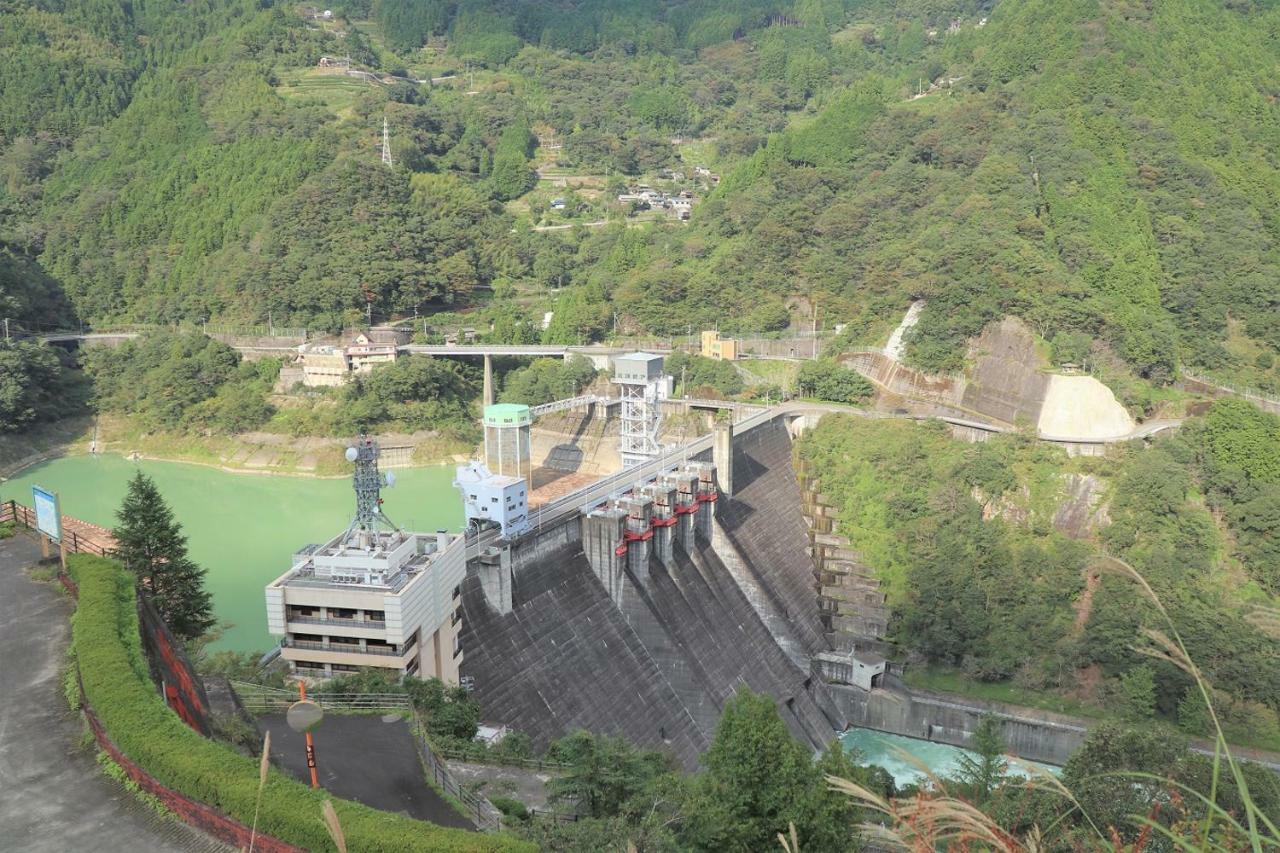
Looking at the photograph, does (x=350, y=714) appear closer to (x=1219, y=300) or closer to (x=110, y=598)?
(x=110, y=598)

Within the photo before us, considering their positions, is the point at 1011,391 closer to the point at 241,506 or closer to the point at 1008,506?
the point at 1008,506

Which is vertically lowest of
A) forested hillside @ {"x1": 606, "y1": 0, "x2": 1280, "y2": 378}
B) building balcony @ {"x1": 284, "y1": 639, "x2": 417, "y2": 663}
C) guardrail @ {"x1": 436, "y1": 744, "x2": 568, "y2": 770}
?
guardrail @ {"x1": 436, "y1": 744, "x2": 568, "y2": 770}

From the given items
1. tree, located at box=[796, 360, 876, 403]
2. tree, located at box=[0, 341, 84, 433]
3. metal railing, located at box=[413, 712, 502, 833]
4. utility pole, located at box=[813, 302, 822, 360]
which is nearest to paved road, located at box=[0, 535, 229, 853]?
metal railing, located at box=[413, 712, 502, 833]

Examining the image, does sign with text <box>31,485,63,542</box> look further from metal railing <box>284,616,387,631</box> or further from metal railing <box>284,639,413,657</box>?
metal railing <box>284,639,413,657</box>

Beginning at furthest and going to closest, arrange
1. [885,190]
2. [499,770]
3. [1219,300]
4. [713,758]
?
[885,190]
[1219,300]
[499,770]
[713,758]

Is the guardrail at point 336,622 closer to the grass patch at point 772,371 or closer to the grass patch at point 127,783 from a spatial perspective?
the grass patch at point 127,783

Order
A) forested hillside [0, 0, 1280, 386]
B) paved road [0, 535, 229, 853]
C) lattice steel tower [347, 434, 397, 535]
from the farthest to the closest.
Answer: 1. forested hillside [0, 0, 1280, 386]
2. lattice steel tower [347, 434, 397, 535]
3. paved road [0, 535, 229, 853]

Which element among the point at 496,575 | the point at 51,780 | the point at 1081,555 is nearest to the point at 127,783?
the point at 51,780

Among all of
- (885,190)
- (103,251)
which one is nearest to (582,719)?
(885,190)
